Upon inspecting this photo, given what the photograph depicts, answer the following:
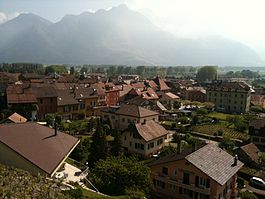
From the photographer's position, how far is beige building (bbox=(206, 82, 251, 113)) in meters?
79.6

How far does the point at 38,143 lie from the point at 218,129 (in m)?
39.9

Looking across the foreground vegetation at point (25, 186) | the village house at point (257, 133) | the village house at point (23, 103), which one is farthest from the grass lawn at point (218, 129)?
the foreground vegetation at point (25, 186)

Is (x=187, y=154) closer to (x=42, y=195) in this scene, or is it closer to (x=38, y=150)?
(x=38, y=150)

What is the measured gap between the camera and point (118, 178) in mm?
24047

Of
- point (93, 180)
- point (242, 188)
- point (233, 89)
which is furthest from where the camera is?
point (233, 89)

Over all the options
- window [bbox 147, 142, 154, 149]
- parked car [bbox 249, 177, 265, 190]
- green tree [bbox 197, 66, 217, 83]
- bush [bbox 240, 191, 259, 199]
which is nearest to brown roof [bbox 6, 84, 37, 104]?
window [bbox 147, 142, 154, 149]

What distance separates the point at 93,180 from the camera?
2397 centimetres

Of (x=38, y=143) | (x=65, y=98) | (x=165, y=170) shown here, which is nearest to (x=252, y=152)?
(x=165, y=170)

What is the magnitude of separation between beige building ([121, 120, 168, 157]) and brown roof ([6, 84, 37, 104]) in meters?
20.1

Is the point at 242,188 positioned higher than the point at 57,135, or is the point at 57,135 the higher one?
the point at 57,135

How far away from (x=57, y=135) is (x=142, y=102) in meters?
36.7

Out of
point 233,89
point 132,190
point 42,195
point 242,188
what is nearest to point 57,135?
point 132,190

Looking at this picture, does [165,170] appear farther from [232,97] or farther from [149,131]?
[232,97]

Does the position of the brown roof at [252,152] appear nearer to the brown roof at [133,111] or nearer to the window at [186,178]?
the brown roof at [133,111]
